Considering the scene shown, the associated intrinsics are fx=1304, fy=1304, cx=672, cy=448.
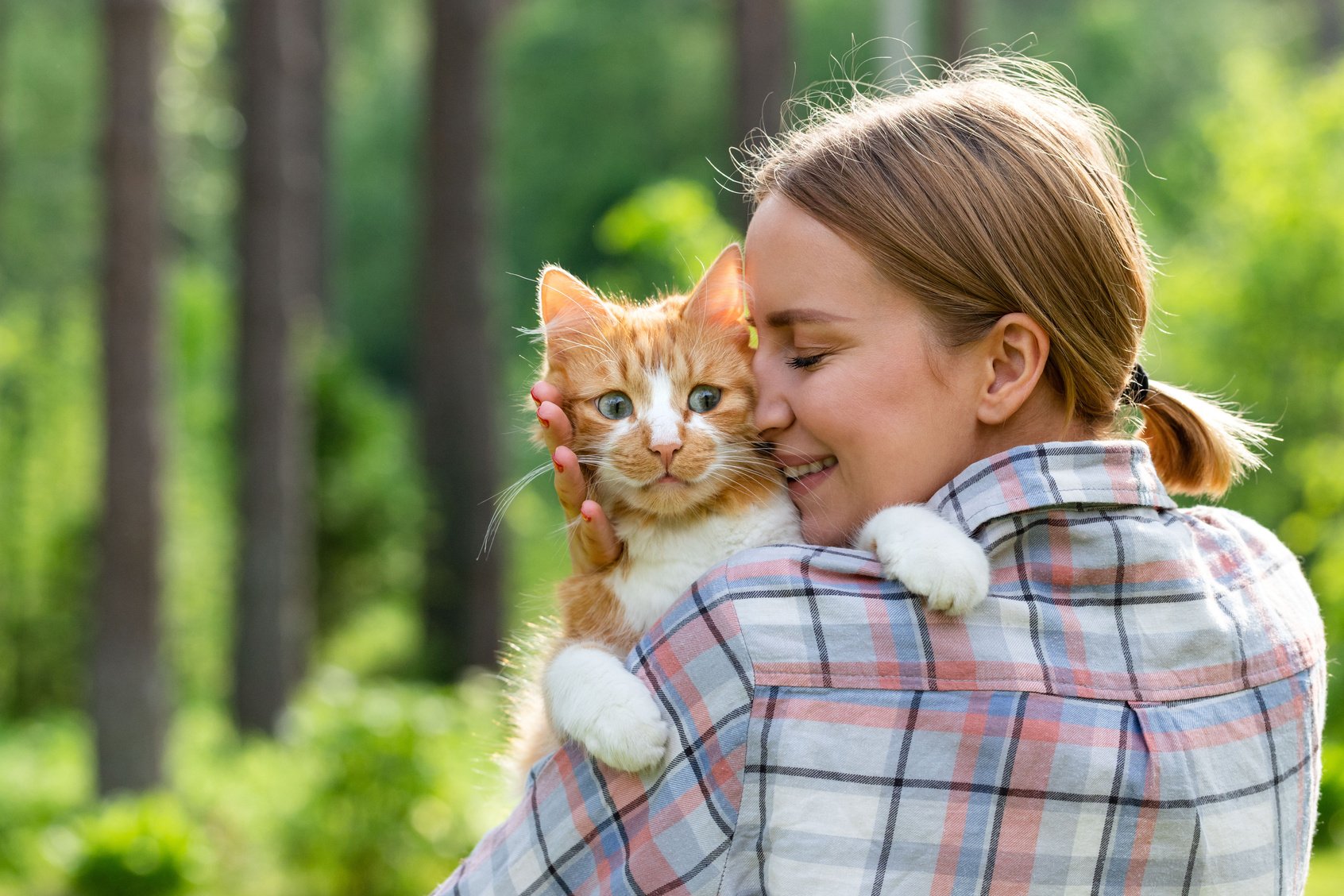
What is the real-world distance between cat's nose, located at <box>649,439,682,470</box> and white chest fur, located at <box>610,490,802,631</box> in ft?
0.40

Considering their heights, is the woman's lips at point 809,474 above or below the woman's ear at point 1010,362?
below

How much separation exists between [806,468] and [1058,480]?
0.49 meters

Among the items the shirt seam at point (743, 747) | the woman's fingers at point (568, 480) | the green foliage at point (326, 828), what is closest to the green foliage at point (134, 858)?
the green foliage at point (326, 828)

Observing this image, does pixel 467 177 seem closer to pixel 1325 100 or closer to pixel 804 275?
pixel 1325 100

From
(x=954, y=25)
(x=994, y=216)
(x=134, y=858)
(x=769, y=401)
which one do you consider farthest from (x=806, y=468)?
(x=954, y=25)

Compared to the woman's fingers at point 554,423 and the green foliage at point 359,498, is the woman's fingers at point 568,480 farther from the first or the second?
the green foliage at point 359,498

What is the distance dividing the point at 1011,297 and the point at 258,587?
29.2ft

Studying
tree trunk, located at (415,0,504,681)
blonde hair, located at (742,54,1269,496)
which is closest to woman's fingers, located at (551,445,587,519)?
blonde hair, located at (742,54,1269,496)

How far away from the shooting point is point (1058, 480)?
5.32 feet

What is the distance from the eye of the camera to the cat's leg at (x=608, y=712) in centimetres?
154

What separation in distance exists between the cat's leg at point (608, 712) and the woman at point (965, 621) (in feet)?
0.09

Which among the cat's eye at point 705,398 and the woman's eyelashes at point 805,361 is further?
the cat's eye at point 705,398

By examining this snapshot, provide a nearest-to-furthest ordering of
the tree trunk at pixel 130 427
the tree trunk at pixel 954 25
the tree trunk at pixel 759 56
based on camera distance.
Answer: the tree trunk at pixel 130 427 < the tree trunk at pixel 759 56 < the tree trunk at pixel 954 25

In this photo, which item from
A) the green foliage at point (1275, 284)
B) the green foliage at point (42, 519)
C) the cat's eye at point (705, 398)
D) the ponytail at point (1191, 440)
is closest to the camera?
the ponytail at point (1191, 440)
